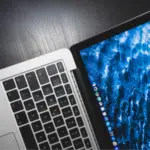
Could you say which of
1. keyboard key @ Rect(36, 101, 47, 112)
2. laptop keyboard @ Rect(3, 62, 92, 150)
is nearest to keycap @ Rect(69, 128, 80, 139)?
laptop keyboard @ Rect(3, 62, 92, 150)

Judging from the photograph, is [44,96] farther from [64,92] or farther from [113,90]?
[113,90]

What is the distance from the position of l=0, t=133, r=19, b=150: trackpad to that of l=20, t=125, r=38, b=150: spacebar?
0.03m

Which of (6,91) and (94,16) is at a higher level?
(94,16)

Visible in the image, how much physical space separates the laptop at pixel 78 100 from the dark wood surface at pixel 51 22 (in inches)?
2.6

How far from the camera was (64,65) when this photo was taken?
677mm

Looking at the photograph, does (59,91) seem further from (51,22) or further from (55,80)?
(51,22)

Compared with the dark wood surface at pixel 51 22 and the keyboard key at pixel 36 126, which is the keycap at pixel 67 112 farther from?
the dark wood surface at pixel 51 22

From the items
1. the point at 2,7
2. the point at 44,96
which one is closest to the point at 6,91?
the point at 44,96

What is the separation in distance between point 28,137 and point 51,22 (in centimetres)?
36

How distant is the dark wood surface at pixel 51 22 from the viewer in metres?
0.71

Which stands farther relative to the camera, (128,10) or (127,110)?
(128,10)

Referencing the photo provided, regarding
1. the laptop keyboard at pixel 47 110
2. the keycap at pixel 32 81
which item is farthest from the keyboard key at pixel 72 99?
the keycap at pixel 32 81

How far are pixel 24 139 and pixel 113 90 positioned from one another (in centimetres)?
29

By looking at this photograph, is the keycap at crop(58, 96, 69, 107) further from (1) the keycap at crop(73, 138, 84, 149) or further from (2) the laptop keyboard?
(1) the keycap at crop(73, 138, 84, 149)
